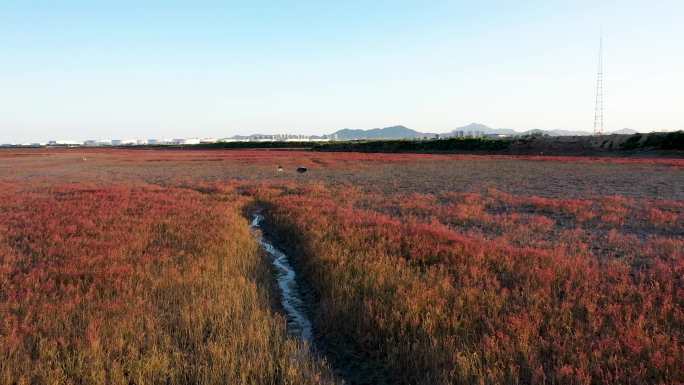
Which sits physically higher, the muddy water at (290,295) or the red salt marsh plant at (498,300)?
the red salt marsh plant at (498,300)

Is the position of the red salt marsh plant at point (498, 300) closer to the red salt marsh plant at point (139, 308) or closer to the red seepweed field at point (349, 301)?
the red seepweed field at point (349, 301)

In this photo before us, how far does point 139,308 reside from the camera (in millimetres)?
7141

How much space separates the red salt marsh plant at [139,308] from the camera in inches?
209

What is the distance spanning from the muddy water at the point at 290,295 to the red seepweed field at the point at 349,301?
25 centimetres

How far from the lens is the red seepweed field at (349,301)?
530cm

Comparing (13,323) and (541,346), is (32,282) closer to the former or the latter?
(13,323)

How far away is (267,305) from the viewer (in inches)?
300

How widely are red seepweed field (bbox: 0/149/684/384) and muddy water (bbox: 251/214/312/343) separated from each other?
0.25 m

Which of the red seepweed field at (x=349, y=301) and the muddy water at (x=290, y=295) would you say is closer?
the red seepweed field at (x=349, y=301)

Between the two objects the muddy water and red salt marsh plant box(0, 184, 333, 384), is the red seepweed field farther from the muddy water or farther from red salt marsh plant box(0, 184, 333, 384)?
the muddy water

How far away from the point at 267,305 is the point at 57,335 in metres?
3.20

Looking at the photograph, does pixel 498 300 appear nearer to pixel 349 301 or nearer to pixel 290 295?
pixel 349 301

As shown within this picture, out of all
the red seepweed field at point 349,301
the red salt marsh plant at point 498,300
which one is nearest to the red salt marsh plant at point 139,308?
the red seepweed field at point 349,301

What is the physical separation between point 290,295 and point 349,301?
180 centimetres
